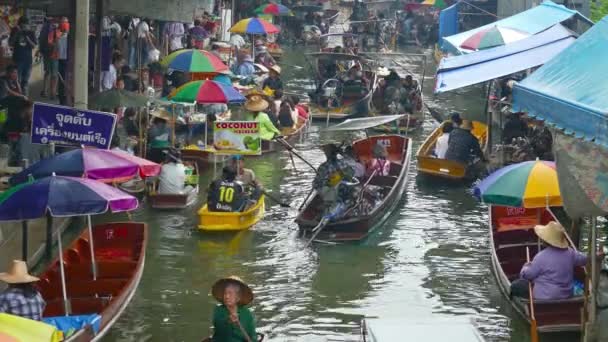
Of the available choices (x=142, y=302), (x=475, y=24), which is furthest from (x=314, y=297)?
(x=475, y=24)

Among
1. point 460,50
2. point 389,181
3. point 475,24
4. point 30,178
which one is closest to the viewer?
point 30,178

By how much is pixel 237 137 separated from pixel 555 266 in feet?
27.0

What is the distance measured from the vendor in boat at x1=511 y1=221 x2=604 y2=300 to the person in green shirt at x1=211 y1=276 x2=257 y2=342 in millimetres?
3766

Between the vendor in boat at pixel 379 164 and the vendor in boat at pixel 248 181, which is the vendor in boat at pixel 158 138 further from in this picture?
the vendor in boat at pixel 379 164

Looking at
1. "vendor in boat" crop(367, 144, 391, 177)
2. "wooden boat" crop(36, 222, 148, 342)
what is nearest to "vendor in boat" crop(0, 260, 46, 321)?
"wooden boat" crop(36, 222, 148, 342)

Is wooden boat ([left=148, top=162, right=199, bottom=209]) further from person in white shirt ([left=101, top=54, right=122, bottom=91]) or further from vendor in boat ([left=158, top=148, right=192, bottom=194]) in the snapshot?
person in white shirt ([left=101, top=54, right=122, bottom=91])

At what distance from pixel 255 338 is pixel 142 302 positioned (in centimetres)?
463

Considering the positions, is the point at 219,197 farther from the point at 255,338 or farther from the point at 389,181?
the point at 255,338

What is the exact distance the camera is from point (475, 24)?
43.4m

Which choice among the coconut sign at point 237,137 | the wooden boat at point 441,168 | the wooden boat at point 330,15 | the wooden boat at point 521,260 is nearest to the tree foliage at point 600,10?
the wooden boat at point 441,168

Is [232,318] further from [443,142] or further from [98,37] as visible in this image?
[443,142]

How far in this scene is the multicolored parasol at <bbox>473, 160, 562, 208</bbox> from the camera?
13641mm

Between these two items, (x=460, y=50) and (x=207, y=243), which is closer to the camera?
(x=207, y=243)

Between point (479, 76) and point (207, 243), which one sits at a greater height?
point (479, 76)
